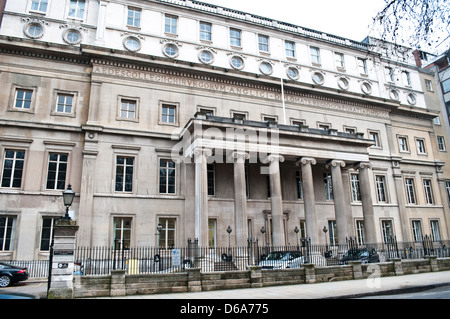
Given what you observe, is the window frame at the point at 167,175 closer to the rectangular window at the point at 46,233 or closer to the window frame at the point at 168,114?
the window frame at the point at 168,114

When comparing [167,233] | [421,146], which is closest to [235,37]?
[167,233]

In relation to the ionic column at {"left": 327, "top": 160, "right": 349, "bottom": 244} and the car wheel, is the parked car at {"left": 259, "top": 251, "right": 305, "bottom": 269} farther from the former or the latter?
the car wheel

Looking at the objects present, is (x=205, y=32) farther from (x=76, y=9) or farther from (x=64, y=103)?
(x=64, y=103)

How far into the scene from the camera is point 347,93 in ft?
110

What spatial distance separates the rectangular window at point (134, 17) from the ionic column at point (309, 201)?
17.5 metres

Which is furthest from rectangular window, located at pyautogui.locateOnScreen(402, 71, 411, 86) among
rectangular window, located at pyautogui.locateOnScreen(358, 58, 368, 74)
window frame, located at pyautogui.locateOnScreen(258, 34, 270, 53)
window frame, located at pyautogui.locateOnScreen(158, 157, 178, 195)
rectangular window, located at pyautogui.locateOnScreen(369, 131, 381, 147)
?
window frame, located at pyautogui.locateOnScreen(158, 157, 178, 195)

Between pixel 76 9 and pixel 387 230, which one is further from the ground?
pixel 76 9

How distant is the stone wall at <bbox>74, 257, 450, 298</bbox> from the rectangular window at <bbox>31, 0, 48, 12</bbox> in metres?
22.8

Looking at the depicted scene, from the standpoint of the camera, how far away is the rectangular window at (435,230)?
3500cm

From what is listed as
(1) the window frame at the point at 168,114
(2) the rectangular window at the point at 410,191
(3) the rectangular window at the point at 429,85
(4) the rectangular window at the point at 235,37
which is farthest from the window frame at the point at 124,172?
(3) the rectangular window at the point at 429,85

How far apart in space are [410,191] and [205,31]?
86.8ft

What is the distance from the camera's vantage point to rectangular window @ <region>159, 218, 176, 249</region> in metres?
24.7

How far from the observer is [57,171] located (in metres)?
23.7

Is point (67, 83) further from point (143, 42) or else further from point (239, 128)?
point (239, 128)
